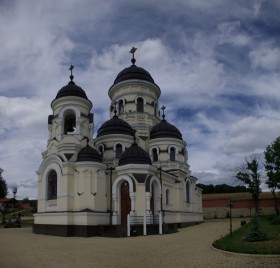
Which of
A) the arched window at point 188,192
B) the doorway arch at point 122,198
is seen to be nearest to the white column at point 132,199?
the doorway arch at point 122,198

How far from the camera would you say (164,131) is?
101 feet

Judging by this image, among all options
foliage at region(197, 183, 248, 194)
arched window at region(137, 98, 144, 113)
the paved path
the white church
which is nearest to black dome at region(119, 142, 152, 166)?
the white church

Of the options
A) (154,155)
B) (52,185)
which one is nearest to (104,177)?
(52,185)

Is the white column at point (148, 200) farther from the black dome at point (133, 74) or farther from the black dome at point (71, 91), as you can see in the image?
the black dome at point (133, 74)

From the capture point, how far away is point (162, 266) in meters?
10.2

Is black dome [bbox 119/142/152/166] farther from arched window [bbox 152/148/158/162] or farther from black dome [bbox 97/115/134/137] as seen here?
arched window [bbox 152/148/158/162]

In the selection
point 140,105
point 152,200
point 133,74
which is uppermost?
point 133,74

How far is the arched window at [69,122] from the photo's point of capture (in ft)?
87.0

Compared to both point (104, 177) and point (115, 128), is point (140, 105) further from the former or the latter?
point (104, 177)

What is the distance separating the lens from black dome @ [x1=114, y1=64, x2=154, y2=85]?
32.8 meters

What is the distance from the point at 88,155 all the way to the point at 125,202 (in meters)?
4.39

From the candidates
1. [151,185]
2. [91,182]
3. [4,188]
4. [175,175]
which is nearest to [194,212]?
[175,175]

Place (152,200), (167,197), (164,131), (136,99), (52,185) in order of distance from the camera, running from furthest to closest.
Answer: (136,99)
(164,131)
(167,197)
(152,200)
(52,185)

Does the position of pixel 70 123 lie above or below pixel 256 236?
above
